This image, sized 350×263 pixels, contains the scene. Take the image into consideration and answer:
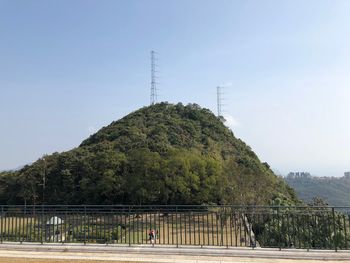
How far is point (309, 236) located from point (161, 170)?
29285mm

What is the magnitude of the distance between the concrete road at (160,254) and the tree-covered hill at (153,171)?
610 inches

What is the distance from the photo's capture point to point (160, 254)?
10.8 m

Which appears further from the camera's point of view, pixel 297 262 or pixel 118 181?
pixel 118 181

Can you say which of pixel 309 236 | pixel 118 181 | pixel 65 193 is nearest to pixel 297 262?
pixel 309 236

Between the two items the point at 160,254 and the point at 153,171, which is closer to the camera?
the point at 160,254

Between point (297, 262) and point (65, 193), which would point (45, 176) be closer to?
point (65, 193)

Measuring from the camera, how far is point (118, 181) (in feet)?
150

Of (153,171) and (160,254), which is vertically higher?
(153,171)

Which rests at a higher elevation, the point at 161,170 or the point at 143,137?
the point at 143,137

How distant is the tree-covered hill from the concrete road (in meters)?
15.5

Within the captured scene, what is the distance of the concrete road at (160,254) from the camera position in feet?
33.4

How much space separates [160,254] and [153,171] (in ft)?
102

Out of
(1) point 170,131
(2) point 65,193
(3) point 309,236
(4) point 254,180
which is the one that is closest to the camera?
(3) point 309,236

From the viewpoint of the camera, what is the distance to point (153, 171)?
137 ft
